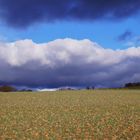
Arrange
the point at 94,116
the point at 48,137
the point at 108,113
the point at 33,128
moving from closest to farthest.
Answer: the point at 48,137 → the point at 33,128 → the point at 94,116 → the point at 108,113

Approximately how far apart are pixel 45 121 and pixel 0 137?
454 centimetres

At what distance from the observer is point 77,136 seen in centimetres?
1745

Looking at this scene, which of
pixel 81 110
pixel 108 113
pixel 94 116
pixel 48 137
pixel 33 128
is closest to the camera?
pixel 48 137

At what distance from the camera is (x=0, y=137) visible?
17.4 metres

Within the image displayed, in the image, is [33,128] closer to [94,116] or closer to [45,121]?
[45,121]

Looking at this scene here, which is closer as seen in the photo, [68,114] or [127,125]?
[127,125]

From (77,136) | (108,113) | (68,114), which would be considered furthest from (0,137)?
(108,113)

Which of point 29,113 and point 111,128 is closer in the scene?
point 111,128

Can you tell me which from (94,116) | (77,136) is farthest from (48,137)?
(94,116)

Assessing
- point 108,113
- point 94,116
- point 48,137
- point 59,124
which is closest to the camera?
point 48,137

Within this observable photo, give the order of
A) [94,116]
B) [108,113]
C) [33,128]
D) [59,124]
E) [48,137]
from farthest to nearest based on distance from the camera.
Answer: [108,113], [94,116], [59,124], [33,128], [48,137]

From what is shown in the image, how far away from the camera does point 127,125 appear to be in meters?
20.2

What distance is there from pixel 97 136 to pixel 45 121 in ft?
15.9

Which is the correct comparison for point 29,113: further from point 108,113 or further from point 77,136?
point 77,136
